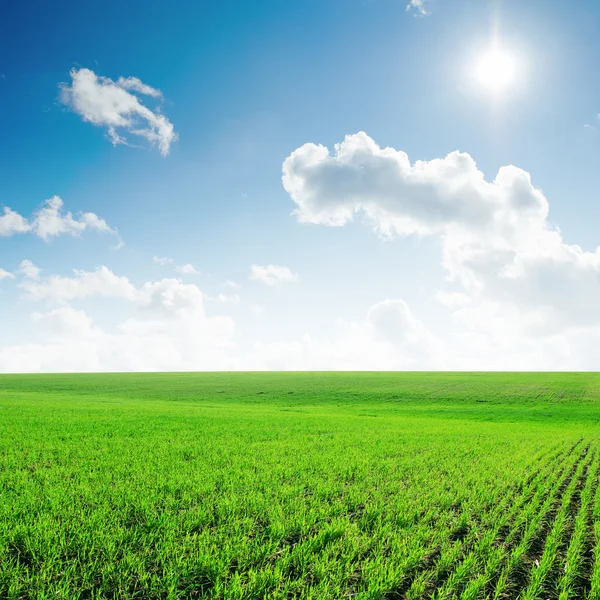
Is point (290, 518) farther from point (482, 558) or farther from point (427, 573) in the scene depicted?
point (482, 558)

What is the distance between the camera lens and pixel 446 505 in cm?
1030

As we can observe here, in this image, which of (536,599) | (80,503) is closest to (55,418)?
(80,503)

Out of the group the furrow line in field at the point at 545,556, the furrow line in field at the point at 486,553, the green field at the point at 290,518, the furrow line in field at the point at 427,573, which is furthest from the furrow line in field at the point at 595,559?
the furrow line in field at the point at 427,573

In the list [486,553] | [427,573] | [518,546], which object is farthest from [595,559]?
[427,573]

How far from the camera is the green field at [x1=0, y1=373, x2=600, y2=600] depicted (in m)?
6.18

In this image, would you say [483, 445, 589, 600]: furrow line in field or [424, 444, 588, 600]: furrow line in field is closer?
[424, 444, 588, 600]: furrow line in field

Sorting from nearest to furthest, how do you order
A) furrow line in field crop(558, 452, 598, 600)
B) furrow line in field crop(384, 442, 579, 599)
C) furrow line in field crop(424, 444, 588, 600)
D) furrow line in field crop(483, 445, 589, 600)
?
1. furrow line in field crop(384, 442, 579, 599)
2. furrow line in field crop(424, 444, 588, 600)
3. furrow line in field crop(483, 445, 589, 600)
4. furrow line in field crop(558, 452, 598, 600)

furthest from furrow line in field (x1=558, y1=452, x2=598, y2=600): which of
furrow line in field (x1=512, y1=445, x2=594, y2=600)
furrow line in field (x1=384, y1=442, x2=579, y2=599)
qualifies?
furrow line in field (x1=384, y1=442, x2=579, y2=599)

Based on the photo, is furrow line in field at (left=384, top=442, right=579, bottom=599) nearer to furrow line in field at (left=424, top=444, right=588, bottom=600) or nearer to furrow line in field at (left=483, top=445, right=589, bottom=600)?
furrow line in field at (left=424, top=444, right=588, bottom=600)

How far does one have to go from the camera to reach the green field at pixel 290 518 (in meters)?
6.18

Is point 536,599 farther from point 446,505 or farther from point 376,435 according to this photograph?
point 376,435

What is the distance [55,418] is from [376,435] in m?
20.0

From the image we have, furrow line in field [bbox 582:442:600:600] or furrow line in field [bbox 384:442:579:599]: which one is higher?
furrow line in field [bbox 384:442:579:599]

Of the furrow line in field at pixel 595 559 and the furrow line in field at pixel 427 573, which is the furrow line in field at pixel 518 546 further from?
the furrow line in field at pixel 595 559
